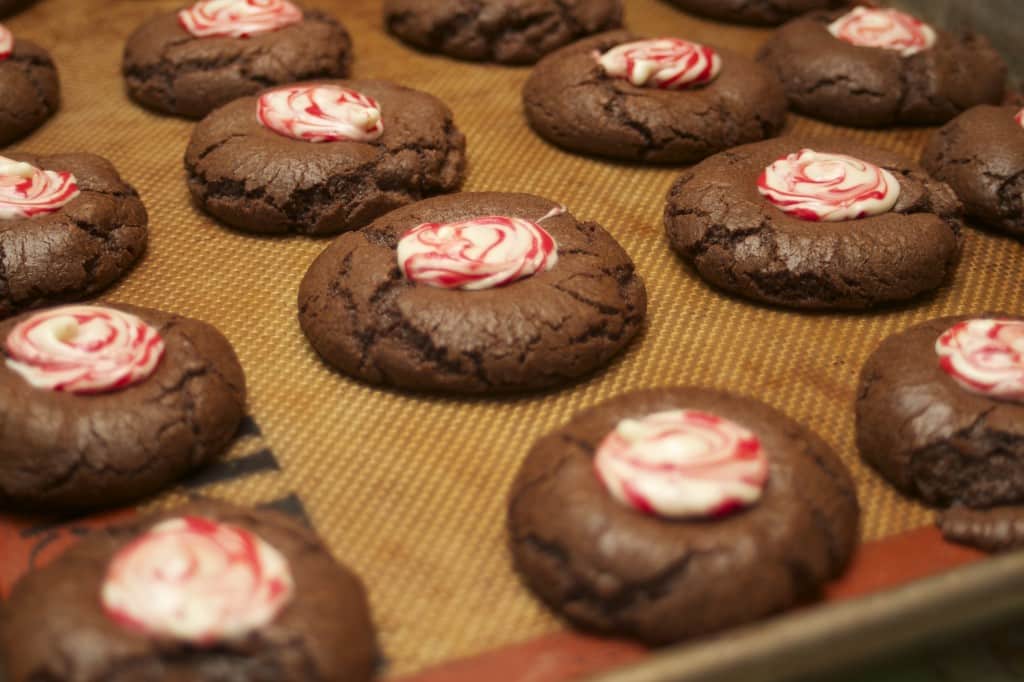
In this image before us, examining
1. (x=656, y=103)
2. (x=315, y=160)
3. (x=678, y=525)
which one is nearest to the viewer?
(x=678, y=525)

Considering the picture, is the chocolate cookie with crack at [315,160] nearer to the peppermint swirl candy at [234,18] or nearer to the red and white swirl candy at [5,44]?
the peppermint swirl candy at [234,18]

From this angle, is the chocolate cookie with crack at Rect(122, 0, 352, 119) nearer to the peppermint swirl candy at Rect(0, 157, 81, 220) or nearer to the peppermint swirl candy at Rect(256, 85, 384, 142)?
the peppermint swirl candy at Rect(256, 85, 384, 142)

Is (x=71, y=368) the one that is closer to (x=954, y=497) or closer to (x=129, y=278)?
(x=129, y=278)

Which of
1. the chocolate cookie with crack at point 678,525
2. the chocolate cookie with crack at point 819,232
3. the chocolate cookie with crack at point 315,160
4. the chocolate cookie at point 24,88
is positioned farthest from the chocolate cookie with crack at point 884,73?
the chocolate cookie at point 24,88

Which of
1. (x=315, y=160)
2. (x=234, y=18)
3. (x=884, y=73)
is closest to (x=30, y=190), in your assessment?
(x=315, y=160)

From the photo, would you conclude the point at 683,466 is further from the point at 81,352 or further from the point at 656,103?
the point at 656,103

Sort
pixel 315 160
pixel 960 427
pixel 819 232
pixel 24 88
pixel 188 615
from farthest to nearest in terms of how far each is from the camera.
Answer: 1. pixel 24 88
2. pixel 315 160
3. pixel 819 232
4. pixel 960 427
5. pixel 188 615

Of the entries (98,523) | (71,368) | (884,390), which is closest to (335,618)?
(98,523)
